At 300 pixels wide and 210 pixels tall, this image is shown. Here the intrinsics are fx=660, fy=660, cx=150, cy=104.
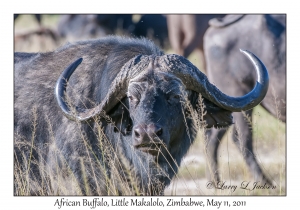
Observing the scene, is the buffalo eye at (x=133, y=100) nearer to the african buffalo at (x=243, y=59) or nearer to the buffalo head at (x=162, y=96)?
the buffalo head at (x=162, y=96)

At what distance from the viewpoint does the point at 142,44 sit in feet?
24.8

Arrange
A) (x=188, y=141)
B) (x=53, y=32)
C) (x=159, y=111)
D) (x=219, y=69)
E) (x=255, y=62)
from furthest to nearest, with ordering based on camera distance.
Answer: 1. (x=53, y=32)
2. (x=219, y=69)
3. (x=188, y=141)
4. (x=255, y=62)
5. (x=159, y=111)

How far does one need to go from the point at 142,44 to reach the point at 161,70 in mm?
983

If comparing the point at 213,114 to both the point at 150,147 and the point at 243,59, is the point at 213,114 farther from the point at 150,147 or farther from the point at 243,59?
the point at 243,59

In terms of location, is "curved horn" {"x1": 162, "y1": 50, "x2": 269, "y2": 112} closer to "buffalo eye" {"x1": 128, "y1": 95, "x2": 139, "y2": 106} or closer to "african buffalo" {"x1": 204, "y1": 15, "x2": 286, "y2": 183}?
"buffalo eye" {"x1": 128, "y1": 95, "x2": 139, "y2": 106}

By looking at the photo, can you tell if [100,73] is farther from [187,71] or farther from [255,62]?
[255,62]

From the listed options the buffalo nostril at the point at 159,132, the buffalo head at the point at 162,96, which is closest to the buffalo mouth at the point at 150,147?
the buffalo head at the point at 162,96

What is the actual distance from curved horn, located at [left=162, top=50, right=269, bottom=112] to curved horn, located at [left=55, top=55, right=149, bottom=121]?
12.1 inches

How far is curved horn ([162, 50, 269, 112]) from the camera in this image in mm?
6719

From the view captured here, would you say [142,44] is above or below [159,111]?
above

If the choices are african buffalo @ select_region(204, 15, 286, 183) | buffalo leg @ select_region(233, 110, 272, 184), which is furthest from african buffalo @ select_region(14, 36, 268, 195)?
african buffalo @ select_region(204, 15, 286, 183)

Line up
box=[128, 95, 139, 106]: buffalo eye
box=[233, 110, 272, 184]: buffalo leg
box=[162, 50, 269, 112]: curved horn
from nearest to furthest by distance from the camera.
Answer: box=[128, 95, 139, 106]: buffalo eye < box=[162, 50, 269, 112]: curved horn < box=[233, 110, 272, 184]: buffalo leg

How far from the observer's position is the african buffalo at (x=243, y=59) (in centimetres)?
1042

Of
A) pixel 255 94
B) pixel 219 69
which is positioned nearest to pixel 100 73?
pixel 255 94
